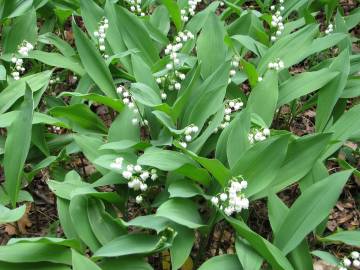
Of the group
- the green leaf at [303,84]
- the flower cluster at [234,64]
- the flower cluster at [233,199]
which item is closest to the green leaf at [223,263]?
the flower cluster at [233,199]

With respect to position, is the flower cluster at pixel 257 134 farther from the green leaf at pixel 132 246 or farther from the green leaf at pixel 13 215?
the green leaf at pixel 13 215

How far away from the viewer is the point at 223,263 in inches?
85.5

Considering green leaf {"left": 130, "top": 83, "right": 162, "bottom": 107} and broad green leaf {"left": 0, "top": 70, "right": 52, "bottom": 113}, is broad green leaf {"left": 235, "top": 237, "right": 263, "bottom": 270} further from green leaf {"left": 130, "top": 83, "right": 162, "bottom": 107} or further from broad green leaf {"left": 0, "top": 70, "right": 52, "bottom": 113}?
broad green leaf {"left": 0, "top": 70, "right": 52, "bottom": 113}

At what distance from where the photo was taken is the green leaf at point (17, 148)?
2.51 metres

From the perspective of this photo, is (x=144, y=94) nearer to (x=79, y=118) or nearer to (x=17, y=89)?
(x=79, y=118)

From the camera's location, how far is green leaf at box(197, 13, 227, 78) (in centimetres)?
302

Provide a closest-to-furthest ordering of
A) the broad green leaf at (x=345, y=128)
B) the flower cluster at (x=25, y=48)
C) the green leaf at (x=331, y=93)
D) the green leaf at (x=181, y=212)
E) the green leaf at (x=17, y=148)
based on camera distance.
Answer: the green leaf at (x=181, y=212) < the green leaf at (x=17, y=148) < the broad green leaf at (x=345, y=128) < the green leaf at (x=331, y=93) < the flower cluster at (x=25, y=48)

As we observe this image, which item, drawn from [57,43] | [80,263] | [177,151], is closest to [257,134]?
[177,151]

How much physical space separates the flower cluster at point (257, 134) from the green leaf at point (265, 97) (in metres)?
0.26

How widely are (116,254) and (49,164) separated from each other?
33.9 inches

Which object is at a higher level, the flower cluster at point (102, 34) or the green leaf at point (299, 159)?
the flower cluster at point (102, 34)

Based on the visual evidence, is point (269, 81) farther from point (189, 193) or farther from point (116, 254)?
point (116, 254)

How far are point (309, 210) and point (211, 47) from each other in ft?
4.23

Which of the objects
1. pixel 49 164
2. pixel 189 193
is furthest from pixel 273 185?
pixel 49 164
